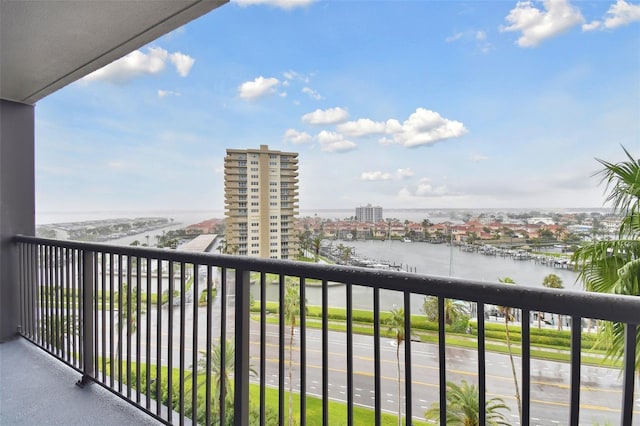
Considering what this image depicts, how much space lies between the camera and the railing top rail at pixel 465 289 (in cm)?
76

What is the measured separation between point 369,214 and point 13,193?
3.58 meters

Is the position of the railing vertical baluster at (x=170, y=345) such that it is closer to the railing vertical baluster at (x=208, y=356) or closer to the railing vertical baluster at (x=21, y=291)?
the railing vertical baluster at (x=208, y=356)

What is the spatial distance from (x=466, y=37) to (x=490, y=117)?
165 cm

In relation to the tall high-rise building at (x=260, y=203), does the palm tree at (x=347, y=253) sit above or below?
below

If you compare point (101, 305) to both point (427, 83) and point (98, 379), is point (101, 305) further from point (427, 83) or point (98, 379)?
point (427, 83)

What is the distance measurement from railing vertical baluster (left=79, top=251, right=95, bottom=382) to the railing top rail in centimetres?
124

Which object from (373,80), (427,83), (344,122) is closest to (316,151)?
(344,122)

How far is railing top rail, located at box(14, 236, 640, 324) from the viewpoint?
0.76 metres

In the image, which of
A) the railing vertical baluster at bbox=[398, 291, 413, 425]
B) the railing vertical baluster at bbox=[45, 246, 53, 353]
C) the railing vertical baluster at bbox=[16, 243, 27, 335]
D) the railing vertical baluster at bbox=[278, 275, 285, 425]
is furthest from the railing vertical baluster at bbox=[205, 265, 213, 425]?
the railing vertical baluster at bbox=[16, 243, 27, 335]

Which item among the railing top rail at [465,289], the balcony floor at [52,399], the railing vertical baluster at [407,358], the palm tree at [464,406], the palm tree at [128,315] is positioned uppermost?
the railing top rail at [465,289]

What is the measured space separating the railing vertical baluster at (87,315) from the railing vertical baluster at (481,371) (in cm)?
238

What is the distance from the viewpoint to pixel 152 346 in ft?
6.65

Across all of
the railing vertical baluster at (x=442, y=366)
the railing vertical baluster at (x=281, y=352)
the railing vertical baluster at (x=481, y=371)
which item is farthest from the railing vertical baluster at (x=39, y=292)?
the railing vertical baluster at (x=481, y=371)

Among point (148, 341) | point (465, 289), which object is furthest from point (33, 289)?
point (465, 289)
